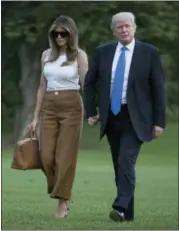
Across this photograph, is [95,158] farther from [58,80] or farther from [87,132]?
[58,80]

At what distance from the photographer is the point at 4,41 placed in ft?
128

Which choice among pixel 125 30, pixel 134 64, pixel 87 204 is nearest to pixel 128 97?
pixel 134 64

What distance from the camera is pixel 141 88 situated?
848 centimetres

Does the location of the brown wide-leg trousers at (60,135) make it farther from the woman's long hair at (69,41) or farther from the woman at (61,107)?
the woman's long hair at (69,41)

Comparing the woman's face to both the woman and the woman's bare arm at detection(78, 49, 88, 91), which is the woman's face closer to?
the woman

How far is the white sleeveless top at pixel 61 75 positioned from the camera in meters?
A: 8.88

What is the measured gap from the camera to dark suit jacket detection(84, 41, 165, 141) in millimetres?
8461

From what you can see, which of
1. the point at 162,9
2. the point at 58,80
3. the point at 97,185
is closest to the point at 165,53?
the point at 162,9

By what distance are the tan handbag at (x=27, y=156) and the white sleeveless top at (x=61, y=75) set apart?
0.59 metres

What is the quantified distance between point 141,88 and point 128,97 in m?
0.15

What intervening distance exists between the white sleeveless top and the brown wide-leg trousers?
61 millimetres

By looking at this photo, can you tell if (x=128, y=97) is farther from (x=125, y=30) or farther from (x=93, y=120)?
(x=125, y=30)

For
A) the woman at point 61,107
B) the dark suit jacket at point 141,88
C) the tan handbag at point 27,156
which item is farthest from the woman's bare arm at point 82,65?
the tan handbag at point 27,156

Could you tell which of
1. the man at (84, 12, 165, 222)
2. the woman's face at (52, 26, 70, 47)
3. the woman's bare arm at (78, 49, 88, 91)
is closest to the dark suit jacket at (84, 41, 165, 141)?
the man at (84, 12, 165, 222)
